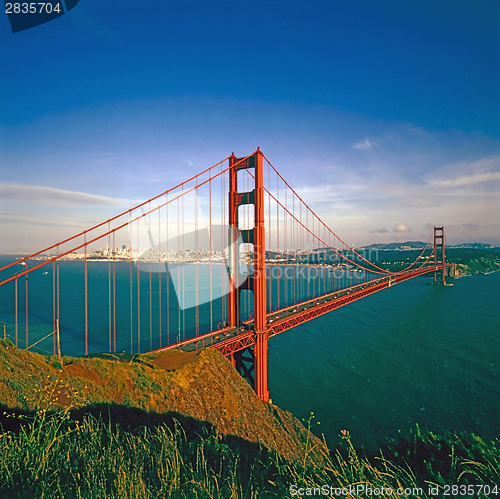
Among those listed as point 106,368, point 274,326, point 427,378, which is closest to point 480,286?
point 427,378

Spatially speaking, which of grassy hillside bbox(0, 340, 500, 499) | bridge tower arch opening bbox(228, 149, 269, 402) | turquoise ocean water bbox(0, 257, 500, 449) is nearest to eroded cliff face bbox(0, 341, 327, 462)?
grassy hillside bbox(0, 340, 500, 499)

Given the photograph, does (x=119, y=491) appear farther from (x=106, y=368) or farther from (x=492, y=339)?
(x=492, y=339)

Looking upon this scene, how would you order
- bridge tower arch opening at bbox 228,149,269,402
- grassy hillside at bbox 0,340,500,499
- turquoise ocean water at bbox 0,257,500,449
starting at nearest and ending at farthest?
grassy hillside at bbox 0,340,500,499
turquoise ocean water at bbox 0,257,500,449
bridge tower arch opening at bbox 228,149,269,402

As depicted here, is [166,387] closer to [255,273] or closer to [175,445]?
[175,445]

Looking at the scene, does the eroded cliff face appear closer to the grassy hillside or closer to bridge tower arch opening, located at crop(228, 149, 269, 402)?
the grassy hillside

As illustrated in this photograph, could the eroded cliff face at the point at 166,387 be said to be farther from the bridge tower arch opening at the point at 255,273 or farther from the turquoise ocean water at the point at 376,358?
the turquoise ocean water at the point at 376,358

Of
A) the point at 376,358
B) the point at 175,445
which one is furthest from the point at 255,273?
the point at 376,358
